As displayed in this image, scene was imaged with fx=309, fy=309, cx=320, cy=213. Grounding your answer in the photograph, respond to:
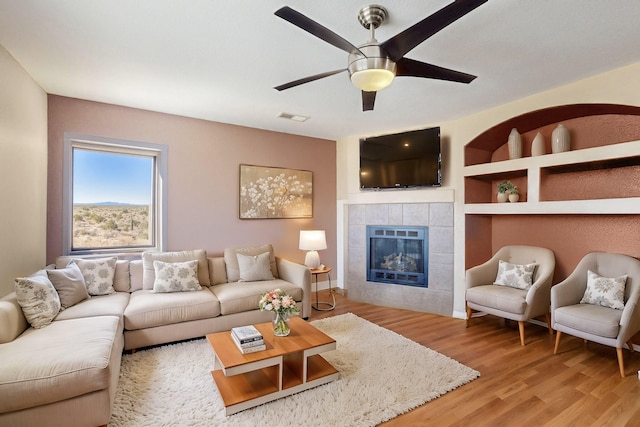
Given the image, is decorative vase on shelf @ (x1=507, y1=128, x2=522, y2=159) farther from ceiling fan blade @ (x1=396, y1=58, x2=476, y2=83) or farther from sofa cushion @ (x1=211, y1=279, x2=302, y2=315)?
sofa cushion @ (x1=211, y1=279, x2=302, y2=315)

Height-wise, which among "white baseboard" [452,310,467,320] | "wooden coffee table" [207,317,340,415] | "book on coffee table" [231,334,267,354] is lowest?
"white baseboard" [452,310,467,320]

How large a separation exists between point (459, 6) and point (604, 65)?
2199mm

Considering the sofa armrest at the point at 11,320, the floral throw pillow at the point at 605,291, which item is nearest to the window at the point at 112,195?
the sofa armrest at the point at 11,320

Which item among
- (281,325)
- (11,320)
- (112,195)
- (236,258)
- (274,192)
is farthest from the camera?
(274,192)

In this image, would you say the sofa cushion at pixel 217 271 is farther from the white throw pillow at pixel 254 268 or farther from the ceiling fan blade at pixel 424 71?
the ceiling fan blade at pixel 424 71

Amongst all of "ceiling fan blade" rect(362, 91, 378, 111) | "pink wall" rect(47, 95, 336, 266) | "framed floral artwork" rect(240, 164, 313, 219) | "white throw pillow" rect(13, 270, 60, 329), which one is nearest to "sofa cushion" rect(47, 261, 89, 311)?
"white throw pillow" rect(13, 270, 60, 329)

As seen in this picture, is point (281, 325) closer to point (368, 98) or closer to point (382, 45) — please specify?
point (368, 98)

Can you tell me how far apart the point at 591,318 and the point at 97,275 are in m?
4.71

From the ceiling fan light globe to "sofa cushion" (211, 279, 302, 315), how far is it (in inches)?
97.7

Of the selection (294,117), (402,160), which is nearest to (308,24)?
(294,117)

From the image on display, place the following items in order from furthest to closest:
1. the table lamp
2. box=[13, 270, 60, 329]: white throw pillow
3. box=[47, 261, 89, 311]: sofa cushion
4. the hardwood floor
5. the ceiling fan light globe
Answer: the table lamp
box=[47, 261, 89, 311]: sofa cushion
box=[13, 270, 60, 329]: white throw pillow
the hardwood floor
the ceiling fan light globe

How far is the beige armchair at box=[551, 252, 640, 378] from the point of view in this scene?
101 inches

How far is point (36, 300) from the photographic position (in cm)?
242

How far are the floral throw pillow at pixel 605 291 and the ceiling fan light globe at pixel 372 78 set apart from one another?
9.58ft
